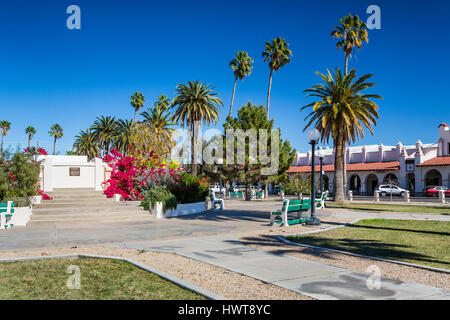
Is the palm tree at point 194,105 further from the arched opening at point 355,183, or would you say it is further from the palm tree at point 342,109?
the arched opening at point 355,183

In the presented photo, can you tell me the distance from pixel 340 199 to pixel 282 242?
20.2 metres

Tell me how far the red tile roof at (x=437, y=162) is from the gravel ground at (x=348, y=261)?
3882 centimetres

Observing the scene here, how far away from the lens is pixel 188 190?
20875 millimetres

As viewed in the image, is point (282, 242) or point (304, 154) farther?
point (304, 154)

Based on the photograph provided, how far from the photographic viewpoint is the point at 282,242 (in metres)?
10.4

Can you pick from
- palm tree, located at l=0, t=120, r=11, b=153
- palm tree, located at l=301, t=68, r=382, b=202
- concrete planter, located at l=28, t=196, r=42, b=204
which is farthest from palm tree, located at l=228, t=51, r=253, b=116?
palm tree, located at l=0, t=120, r=11, b=153

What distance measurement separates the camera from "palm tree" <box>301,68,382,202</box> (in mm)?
27672

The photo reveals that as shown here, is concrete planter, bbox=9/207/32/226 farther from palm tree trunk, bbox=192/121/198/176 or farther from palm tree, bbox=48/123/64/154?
palm tree, bbox=48/123/64/154

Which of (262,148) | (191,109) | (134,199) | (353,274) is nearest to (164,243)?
(353,274)

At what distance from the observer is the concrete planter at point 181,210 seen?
17.8 metres

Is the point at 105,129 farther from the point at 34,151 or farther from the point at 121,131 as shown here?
the point at 34,151

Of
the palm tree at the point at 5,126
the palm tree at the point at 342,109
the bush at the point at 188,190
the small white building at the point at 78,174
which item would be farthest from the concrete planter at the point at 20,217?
the palm tree at the point at 5,126
